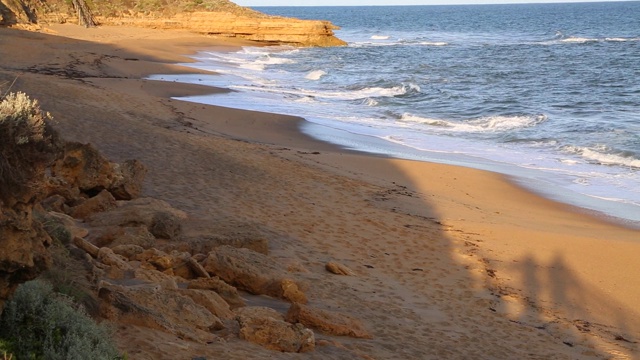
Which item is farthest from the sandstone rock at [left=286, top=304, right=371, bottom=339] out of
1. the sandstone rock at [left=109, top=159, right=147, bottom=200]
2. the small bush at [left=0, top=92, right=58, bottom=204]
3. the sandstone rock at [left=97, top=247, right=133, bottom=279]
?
the sandstone rock at [left=109, top=159, right=147, bottom=200]

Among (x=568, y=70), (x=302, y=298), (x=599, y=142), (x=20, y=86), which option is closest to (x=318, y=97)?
(x=599, y=142)

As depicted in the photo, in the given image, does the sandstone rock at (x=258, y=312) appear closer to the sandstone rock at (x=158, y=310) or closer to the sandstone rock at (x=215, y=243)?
the sandstone rock at (x=158, y=310)

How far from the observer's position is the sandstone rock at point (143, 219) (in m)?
8.04

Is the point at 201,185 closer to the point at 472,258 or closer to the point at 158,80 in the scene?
the point at 472,258

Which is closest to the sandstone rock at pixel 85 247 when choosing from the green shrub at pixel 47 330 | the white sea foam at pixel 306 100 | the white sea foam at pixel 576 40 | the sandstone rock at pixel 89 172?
the green shrub at pixel 47 330

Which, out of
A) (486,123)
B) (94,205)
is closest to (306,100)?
(486,123)

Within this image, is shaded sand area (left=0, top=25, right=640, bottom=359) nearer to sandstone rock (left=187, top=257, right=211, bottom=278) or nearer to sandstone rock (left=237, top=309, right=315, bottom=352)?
sandstone rock (left=237, top=309, right=315, bottom=352)

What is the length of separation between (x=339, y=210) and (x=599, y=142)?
9942 millimetres

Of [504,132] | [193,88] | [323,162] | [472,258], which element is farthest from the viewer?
[193,88]

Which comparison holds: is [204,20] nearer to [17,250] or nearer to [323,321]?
[323,321]

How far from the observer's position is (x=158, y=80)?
25156mm

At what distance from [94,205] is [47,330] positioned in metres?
4.13

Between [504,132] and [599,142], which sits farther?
[504,132]

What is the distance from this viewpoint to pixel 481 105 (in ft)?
81.8
